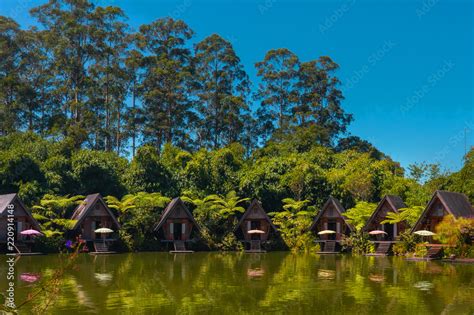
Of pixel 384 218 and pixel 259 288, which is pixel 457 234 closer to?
pixel 384 218

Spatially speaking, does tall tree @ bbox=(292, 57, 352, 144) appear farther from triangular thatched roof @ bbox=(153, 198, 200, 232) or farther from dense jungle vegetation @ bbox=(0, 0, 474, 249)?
triangular thatched roof @ bbox=(153, 198, 200, 232)

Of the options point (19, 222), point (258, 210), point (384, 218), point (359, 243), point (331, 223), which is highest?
point (258, 210)

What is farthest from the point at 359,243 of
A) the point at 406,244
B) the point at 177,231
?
the point at 177,231

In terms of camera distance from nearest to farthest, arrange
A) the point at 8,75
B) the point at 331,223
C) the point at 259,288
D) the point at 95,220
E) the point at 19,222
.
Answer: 1. the point at 259,288
2. the point at 19,222
3. the point at 95,220
4. the point at 331,223
5. the point at 8,75

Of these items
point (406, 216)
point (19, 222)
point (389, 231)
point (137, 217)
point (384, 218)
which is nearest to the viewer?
point (19, 222)

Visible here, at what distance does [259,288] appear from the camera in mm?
21344

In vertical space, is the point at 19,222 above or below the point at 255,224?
above

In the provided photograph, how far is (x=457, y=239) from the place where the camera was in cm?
3659

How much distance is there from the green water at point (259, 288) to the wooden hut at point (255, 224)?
41.1ft

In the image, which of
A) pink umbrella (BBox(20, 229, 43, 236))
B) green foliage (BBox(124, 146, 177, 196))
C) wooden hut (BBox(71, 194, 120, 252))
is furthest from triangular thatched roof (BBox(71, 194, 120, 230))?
green foliage (BBox(124, 146, 177, 196))

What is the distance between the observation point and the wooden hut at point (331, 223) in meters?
44.8

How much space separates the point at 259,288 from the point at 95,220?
79.4ft

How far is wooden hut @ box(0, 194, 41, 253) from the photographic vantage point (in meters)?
37.9

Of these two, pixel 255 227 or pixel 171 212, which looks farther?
pixel 255 227
